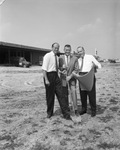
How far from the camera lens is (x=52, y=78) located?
3.44 m

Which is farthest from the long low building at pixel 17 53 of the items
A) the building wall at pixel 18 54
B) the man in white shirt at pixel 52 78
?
the man in white shirt at pixel 52 78

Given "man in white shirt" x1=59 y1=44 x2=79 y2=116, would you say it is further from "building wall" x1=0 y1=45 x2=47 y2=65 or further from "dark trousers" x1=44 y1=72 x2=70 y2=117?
"building wall" x1=0 y1=45 x2=47 y2=65

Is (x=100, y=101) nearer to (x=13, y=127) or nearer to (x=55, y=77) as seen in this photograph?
(x=55, y=77)

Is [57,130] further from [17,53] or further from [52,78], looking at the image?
[17,53]

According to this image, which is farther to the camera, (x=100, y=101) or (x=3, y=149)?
(x=100, y=101)

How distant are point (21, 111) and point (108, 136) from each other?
7.63ft

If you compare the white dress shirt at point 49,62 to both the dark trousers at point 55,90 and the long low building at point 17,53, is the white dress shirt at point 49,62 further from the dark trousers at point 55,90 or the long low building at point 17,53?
the long low building at point 17,53

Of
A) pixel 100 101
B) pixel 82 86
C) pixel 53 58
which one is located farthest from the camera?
pixel 100 101

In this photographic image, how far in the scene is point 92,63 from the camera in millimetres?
3580

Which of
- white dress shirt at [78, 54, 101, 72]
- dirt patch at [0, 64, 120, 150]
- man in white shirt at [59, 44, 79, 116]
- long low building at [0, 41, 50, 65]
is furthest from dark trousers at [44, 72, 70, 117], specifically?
long low building at [0, 41, 50, 65]

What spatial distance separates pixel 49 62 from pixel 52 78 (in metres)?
0.35

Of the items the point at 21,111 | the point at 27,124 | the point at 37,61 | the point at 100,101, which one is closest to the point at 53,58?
the point at 27,124

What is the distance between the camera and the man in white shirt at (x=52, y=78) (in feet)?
11.0

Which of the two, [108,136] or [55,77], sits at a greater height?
[55,77]
